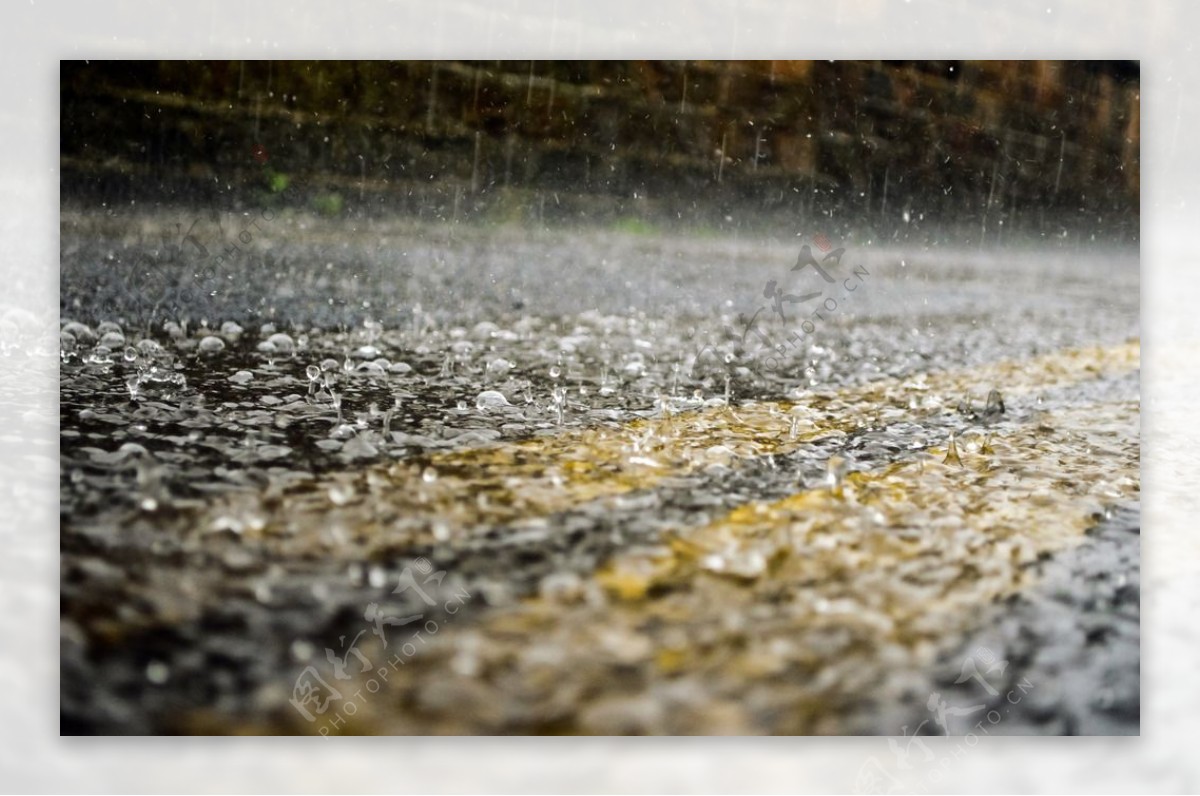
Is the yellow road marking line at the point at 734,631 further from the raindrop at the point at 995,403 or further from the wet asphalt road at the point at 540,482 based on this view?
the raindrop at the point at 995,403

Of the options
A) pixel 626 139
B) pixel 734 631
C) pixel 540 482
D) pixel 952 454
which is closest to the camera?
pixel 734 631

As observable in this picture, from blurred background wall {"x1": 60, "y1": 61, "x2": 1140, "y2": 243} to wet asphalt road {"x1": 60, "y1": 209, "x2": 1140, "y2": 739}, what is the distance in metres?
0.06

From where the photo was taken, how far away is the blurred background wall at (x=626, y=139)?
112cm

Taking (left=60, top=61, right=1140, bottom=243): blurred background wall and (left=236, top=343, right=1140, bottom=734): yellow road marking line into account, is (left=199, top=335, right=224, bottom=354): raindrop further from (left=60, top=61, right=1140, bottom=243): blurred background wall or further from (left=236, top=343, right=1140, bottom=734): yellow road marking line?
(left=236, top=343, right=1140, bottom=734): yellow road marking line

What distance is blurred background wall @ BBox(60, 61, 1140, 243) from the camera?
3.67 ft

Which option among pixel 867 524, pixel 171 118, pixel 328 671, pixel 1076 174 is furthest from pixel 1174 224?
pixel 171 118

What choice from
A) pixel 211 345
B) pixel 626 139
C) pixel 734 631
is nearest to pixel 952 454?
pixel 734 631

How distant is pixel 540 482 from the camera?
863mm

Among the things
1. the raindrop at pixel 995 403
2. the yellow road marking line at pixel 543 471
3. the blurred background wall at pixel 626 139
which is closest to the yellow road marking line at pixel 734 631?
the yellow road marking line at pixel 543 471

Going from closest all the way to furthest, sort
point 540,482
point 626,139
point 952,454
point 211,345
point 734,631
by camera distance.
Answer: point 734,631, point 540,482, point 952,454, point 211,345, point 626,139

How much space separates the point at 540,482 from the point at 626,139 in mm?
671

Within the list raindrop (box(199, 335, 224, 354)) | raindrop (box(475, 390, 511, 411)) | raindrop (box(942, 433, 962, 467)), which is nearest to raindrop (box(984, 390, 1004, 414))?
raindrop (box(942, 433, 962, 467))

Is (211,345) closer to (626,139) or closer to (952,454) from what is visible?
(626,139)

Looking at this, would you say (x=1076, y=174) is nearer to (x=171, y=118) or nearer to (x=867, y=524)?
(x=867, y=524)
